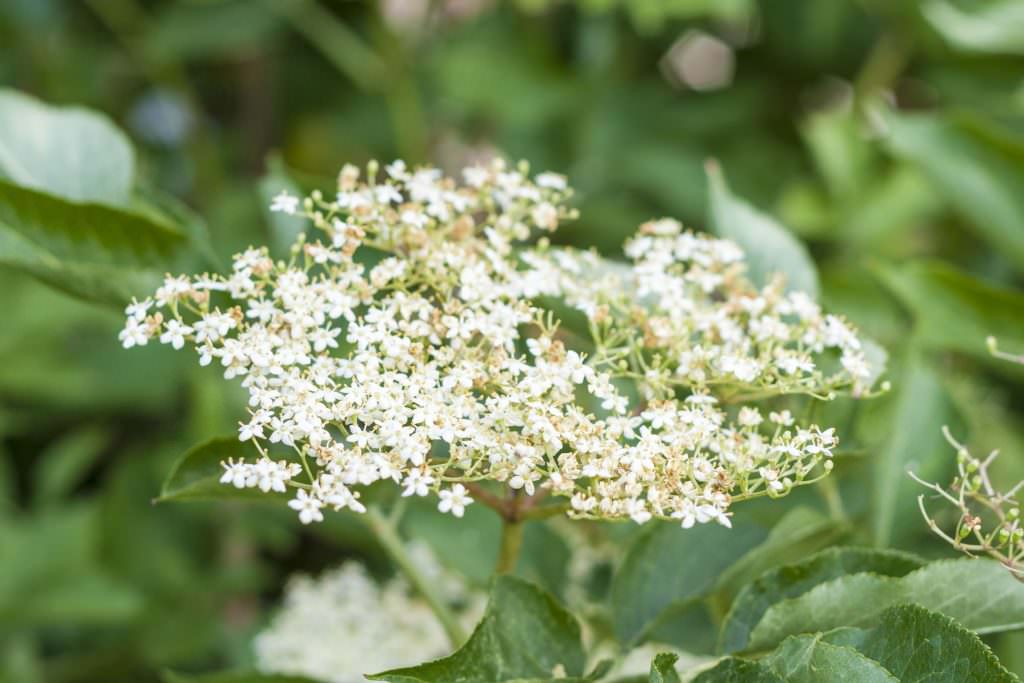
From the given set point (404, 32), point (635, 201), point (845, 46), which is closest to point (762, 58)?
point (845, 46)

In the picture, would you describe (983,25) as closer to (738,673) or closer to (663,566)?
(663,566)

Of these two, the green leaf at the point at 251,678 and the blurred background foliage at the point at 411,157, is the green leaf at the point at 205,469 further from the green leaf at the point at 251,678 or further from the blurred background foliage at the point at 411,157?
the blurred background foliage at the point at 411,157

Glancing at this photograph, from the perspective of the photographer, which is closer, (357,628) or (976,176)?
(357,628)

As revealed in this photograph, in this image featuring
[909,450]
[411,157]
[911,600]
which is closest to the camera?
[911,600]

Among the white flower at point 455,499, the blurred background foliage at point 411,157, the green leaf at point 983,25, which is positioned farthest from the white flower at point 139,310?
the green leaf at point 983,25

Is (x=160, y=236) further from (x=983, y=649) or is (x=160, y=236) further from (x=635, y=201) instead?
(x=635, y=201)

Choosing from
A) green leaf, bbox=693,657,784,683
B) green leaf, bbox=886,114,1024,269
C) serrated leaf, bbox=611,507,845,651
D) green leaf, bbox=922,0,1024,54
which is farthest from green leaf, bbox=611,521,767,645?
Result: green leaf, bbox=922,0,1024,54

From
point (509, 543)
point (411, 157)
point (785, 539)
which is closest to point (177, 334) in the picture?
point (509, 543)
